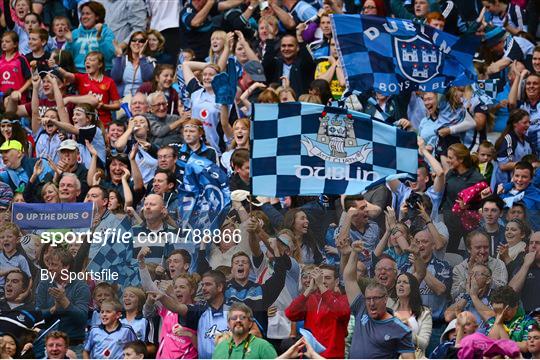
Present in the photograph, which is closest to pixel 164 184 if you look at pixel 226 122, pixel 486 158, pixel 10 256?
pixel 226 122

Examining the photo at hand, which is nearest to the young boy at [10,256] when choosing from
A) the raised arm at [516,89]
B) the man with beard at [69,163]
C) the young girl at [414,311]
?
the young girl at [414,311]

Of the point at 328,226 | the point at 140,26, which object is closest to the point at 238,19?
the point at 140,26

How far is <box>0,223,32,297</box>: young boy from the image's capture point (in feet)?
60.7

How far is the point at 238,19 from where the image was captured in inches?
995

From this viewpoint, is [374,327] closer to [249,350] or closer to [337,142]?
[249,350]

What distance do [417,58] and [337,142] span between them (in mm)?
1596

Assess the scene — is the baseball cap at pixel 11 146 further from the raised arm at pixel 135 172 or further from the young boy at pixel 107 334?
the young boy at pixel 107 334

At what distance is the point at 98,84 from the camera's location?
952 inches

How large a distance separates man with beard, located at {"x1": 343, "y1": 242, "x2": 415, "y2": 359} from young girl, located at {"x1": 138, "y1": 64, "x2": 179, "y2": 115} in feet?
19.8

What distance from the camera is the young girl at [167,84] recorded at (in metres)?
23.9

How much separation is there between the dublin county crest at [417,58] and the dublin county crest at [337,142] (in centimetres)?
124

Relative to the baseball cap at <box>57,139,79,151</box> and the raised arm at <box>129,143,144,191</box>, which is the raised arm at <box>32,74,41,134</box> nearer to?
the baseball cap at <box>57,139,79,151</box>

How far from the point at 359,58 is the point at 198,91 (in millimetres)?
3405

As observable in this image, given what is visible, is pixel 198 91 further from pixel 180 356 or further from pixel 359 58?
pixel 180 356
